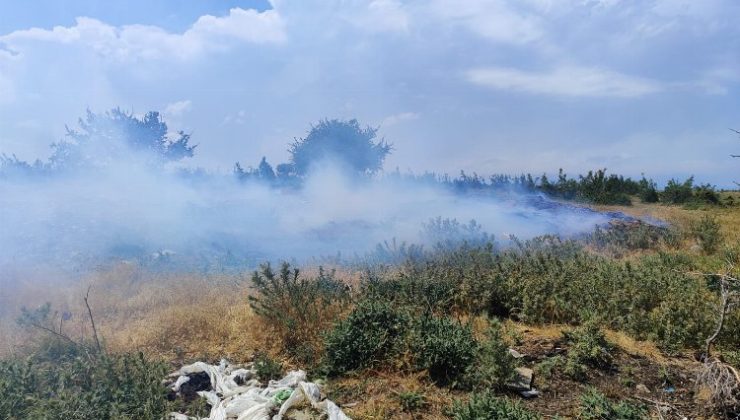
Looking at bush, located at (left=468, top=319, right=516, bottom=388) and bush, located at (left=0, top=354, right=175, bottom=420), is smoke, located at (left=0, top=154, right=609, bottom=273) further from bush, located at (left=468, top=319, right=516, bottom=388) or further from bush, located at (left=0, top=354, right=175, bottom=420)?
bush, located at (left=468, top=319, right=516, bottom=388)

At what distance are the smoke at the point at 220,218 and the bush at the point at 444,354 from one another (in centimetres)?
707

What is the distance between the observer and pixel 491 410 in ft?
12.6

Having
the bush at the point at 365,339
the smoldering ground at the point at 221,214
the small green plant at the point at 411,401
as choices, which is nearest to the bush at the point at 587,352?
the small green plant at the point at 411,401

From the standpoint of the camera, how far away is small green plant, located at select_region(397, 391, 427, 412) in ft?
14.1

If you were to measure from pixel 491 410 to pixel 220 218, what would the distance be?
13093 millimetres

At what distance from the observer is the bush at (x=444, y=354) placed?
481 cm

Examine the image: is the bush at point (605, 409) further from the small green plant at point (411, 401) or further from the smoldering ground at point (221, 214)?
the smoldering ground at point (221, 214)

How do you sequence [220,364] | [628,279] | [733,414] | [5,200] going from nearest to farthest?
[733,414] < [220,364] < [628,279] < [5,200]

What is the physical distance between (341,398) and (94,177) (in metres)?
22.3

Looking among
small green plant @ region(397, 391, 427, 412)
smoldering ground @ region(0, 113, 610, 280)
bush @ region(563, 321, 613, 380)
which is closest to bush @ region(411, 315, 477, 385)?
small green plant @ region(397, 391, 427, 412)

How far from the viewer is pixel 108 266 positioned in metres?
10.8

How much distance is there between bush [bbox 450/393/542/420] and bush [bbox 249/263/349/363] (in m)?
2.11

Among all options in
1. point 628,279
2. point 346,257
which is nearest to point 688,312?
point 628,279

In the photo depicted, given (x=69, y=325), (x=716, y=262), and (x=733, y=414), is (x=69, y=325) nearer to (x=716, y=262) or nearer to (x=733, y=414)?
(x=733, y=414)
